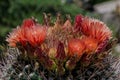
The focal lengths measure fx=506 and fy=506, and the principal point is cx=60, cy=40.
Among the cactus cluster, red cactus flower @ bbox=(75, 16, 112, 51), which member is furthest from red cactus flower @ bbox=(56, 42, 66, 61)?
red cactus flower @ bbox=(75, 16, 112, 51)

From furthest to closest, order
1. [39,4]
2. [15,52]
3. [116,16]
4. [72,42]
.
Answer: [116,16] → [39,4] → [15,52] → [72,42]

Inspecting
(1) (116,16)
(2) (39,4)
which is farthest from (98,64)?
(1) (116,16)

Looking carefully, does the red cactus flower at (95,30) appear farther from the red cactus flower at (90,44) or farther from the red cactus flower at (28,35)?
the red cactus flower at (28,35)

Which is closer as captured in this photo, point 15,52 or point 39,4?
point 15,52

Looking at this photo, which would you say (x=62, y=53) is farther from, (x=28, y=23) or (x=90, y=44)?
(x=28, y=23)

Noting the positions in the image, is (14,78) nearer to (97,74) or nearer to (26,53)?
(26,53)

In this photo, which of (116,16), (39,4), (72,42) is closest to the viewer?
(72,42)

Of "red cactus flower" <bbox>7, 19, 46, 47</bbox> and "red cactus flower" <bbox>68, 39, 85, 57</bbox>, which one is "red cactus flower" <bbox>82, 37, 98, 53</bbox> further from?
"red cactus flower" <bbox>7, 19, 46, 47</bbox>

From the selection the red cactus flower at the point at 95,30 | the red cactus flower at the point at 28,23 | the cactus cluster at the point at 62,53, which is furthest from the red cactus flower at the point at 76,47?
the red cactus flower at the point at 28,23
